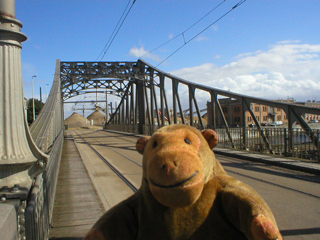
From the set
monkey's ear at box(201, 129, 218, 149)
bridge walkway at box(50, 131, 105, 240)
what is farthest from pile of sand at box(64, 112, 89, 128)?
monkey's ear at box(201, 129, 218, 149)

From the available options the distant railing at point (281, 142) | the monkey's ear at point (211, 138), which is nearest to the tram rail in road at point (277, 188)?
the distant railing at point (281, 142)

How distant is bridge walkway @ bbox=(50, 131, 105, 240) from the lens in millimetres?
3828

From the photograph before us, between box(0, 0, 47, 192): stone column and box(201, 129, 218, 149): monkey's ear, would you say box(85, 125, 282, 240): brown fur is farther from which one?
box(0, 0, 47, 192): stone column

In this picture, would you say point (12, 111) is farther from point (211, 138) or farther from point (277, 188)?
point (277, 188)

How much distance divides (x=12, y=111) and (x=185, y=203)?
1.47 meters

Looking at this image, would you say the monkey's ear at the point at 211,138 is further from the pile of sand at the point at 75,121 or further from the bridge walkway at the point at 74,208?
the pile of sand at the point at 75,121

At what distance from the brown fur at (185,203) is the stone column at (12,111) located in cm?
78

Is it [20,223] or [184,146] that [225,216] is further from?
[20,223]

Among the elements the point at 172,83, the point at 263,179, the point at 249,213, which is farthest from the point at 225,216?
the point at 172,83

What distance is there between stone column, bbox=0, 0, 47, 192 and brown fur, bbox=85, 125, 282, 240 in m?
0.78

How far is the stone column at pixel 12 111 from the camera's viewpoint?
2191 mm

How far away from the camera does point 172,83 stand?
63.9 feet

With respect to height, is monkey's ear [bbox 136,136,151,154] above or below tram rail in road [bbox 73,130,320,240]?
above

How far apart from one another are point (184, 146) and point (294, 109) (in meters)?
9.02
